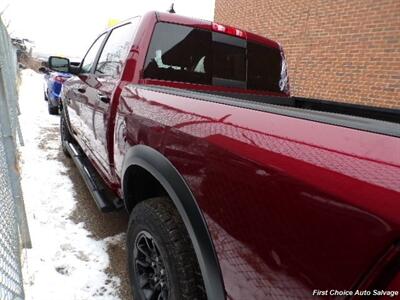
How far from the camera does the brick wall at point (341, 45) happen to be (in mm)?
6027

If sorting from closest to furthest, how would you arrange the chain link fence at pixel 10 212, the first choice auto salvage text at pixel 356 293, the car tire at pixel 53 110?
the first choice auto salvage text at pixel 356 293
the chain link fence at pixel 10 212
the car tire at pixel 53 110

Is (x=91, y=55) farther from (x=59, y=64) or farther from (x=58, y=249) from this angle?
(x=58, y=249)

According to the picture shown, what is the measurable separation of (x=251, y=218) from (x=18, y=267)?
185cm

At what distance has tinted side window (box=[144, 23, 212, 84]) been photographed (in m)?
2.73

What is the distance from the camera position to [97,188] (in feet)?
11.2

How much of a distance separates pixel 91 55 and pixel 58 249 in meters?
2.41

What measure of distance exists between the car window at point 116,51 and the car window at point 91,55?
40 cm

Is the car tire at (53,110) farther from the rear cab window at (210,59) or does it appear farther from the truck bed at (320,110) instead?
the truck bed at (320,110)

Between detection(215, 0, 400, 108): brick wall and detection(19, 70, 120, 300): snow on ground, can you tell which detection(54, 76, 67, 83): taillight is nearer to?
detection(19, 70, 120, 300): snow on ground

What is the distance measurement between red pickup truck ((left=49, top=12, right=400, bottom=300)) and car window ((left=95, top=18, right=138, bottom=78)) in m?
0.04

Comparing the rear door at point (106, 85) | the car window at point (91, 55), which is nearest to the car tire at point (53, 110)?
the car window at point (91, 55)

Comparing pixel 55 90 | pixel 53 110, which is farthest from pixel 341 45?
pixel 53 110

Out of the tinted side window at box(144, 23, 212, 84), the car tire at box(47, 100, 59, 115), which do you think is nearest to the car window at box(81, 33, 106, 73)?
the tinted side window at box(144, 23, 212, 84)

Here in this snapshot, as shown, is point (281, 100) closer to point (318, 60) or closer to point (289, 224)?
point (289, 224)
